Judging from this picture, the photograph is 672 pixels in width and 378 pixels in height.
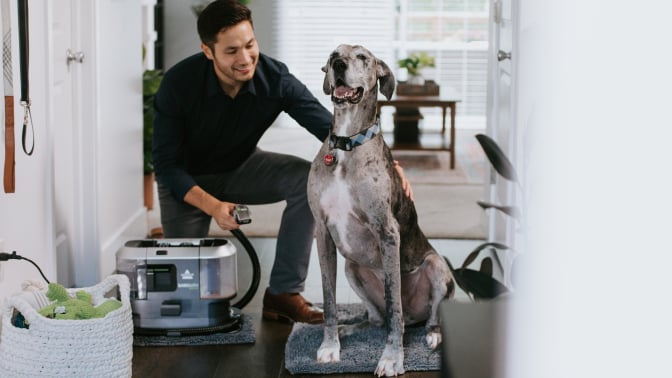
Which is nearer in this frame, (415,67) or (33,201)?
(33,201)

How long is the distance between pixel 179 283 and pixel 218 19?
0.87 meters

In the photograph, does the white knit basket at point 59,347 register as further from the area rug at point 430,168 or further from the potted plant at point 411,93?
the potted plant at point 411,93

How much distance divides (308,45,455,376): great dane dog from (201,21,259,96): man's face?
449 millimetres

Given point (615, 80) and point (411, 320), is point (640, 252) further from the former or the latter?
point (411, 320)

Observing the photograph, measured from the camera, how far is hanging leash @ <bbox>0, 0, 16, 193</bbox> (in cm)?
243

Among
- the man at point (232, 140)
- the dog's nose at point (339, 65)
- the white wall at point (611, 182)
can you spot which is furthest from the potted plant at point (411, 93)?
the white wall at point (611, 182)

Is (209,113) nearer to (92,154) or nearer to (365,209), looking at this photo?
(92,154)

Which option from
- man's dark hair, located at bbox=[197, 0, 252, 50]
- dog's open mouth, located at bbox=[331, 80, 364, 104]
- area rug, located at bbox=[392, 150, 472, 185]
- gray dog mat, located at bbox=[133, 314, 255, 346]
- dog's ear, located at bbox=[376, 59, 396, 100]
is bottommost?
gray dog mat, located at bbox=[133, 314, 255, 346]

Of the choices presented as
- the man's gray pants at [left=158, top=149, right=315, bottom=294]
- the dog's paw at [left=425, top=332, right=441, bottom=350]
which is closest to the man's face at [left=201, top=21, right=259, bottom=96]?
the man's gray pants at [left=158, top=149, right=315, bottom=294]

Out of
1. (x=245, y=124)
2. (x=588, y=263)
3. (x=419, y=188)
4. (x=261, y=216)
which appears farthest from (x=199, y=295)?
(x=419, y=188)

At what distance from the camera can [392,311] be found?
2.60 metres

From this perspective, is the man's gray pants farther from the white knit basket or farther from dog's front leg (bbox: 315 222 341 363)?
the white knit basket

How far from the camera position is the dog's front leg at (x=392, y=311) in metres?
2.59

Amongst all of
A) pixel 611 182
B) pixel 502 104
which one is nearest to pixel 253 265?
pixel 502 104
